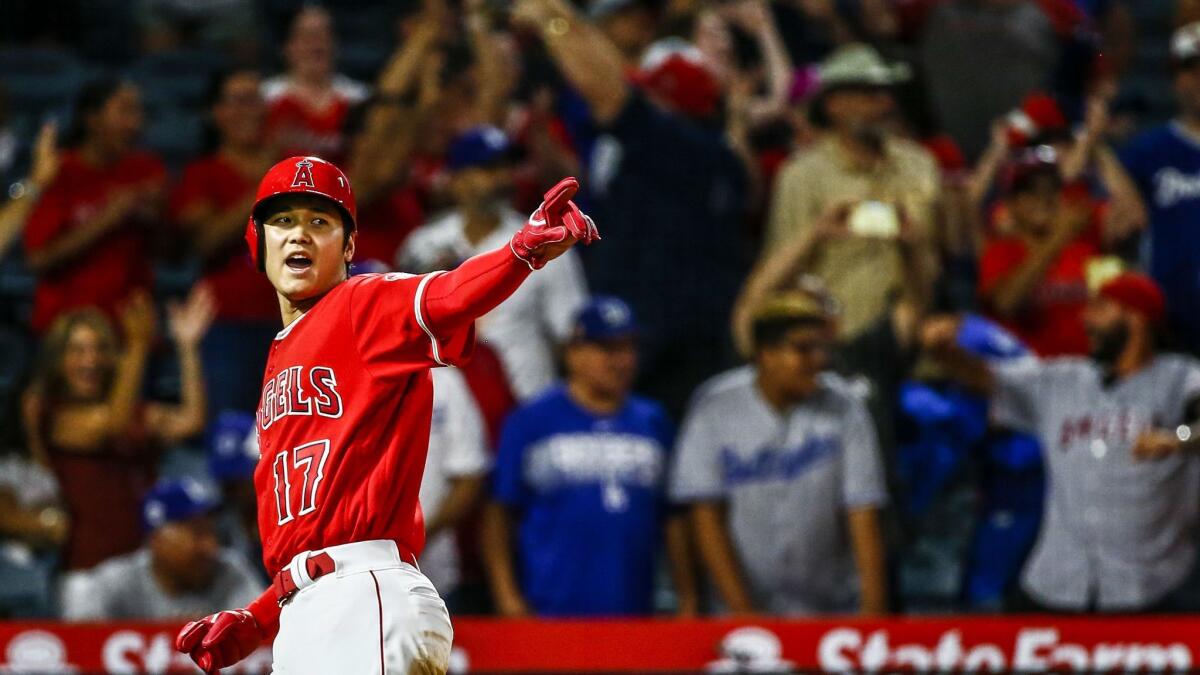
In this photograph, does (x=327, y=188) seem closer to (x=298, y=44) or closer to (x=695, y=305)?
(x=695, y=305)

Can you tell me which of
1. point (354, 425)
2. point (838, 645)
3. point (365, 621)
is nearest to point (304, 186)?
point (354, 425)

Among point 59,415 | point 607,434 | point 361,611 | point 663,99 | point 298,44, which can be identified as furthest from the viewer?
point 298,44

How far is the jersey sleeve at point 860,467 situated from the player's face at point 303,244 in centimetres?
304

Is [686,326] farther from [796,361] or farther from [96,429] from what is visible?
[96,429]

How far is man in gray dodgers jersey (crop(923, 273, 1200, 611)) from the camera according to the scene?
6.39 metres

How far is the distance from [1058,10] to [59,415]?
4.69m

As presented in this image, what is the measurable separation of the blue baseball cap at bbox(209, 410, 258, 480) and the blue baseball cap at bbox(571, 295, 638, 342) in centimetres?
125

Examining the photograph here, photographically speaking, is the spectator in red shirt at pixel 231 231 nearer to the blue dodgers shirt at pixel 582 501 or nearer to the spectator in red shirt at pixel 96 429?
the spectator in red shirt at pixel 96 429

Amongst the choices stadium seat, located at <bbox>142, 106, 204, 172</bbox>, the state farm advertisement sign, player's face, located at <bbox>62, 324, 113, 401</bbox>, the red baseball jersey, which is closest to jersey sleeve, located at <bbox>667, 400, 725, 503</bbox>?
the state farm advertisement sign

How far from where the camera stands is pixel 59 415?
23.0ft

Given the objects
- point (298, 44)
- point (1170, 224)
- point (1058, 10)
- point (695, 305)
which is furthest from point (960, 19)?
point (298, 44)

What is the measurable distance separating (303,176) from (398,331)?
40cm

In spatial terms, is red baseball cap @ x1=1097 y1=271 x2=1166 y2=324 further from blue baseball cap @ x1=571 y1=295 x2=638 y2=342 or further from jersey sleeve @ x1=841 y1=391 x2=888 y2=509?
blue baseball cap @ x1=571 y1=295 x2=638 y2=342

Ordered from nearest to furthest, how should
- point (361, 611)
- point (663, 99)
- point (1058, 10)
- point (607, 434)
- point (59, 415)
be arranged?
point (361, 611)
point (607, 434)
point (59, 415)
point (663, 99)
point (1058, 10)
